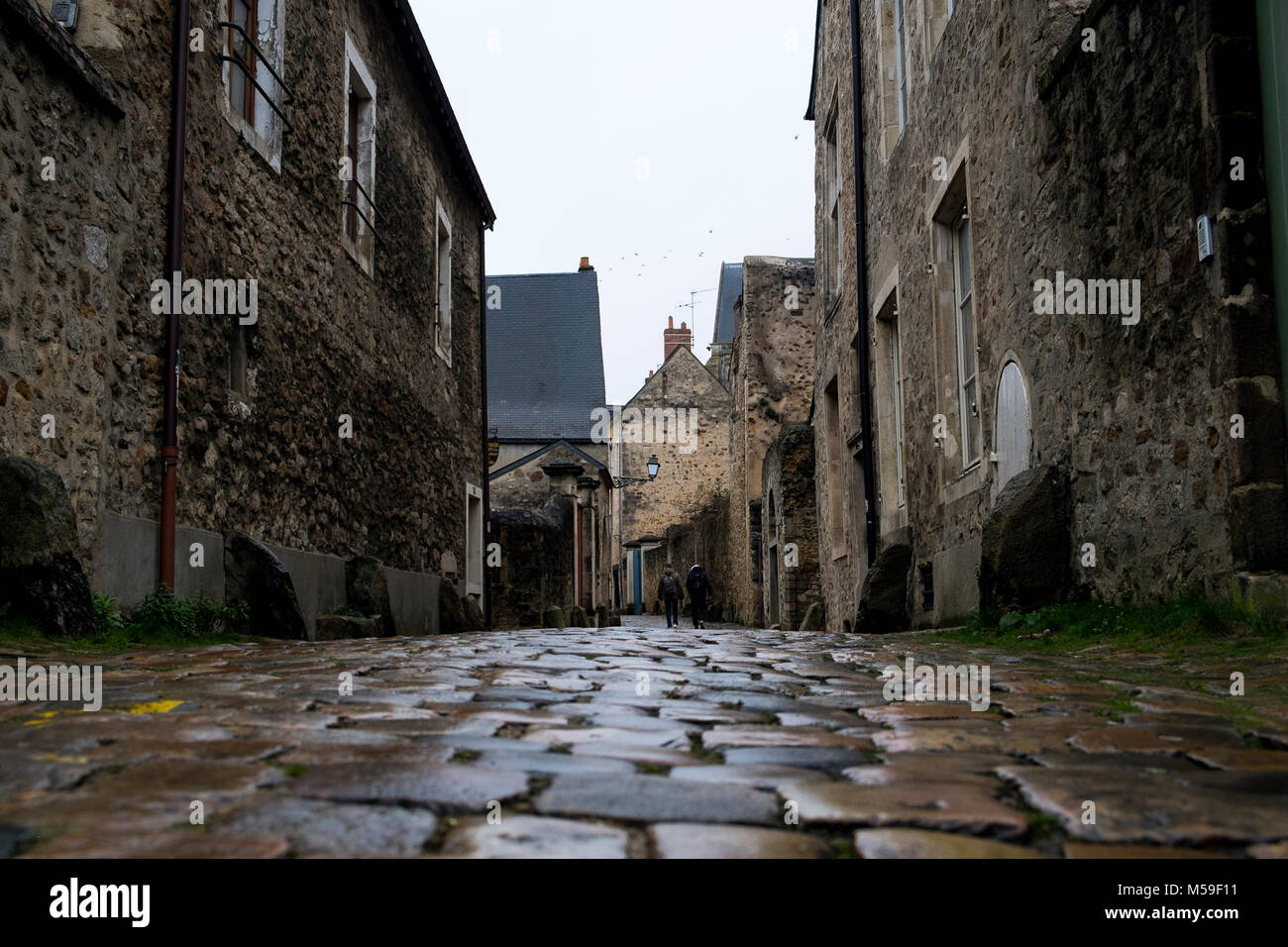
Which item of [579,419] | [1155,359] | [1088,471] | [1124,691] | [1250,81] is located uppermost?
[579,419]

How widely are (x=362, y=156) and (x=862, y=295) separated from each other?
5117 millimetres

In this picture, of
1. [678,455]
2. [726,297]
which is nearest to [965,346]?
[678,455]

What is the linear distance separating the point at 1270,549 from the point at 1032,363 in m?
2.63

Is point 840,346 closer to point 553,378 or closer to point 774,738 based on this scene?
point 774,738

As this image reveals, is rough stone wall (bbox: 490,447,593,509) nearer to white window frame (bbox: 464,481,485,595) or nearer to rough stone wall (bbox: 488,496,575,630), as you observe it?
rough stone wall (bbox: 488,496,575,630)

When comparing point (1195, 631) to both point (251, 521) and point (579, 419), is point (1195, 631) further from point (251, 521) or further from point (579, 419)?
point (579, 419)

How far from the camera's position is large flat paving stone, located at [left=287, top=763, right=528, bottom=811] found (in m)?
1.77

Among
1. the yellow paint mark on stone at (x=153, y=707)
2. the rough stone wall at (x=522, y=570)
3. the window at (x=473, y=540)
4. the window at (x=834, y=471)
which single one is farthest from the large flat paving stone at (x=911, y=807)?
the rough stone wall at (x=522, y=570)

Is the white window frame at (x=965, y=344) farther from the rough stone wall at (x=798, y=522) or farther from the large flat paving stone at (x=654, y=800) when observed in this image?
the rough stone wall at (x=798, y=522)

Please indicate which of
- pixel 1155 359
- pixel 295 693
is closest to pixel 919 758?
pixel 295 693

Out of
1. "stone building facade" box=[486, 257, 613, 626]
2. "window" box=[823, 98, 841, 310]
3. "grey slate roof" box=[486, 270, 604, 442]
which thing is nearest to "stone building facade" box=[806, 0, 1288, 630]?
"window" box=[823, 98, 841, 310]

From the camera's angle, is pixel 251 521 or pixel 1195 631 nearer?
pixel 1195 631

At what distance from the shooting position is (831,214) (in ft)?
46.3

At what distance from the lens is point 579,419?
1228 inches
